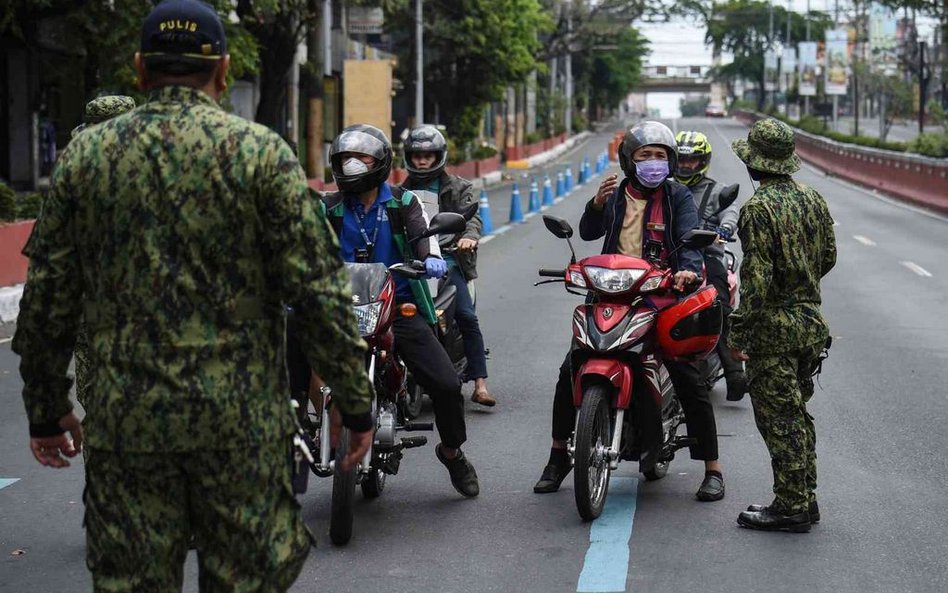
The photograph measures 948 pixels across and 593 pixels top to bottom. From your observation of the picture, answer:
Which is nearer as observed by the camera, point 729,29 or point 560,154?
point 560,154

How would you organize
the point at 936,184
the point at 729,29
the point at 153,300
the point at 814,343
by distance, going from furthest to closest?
the point at 729,29 → the point at 936,184 → the point at 814,343 → the point at 153,300

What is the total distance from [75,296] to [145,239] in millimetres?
265

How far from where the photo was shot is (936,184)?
1359 inches

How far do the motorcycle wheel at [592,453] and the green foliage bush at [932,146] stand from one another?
111ft

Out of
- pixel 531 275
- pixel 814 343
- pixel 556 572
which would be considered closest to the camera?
pixel 556 572

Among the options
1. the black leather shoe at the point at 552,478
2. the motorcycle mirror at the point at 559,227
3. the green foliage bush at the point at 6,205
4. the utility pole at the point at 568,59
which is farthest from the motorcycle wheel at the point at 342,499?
the utility pole at the point at 568,59

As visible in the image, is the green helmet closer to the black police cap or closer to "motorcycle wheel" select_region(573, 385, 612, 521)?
"motorcycle wheel" select_region(573, 385, 612, 521)

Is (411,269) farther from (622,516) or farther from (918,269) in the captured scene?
(918,269)

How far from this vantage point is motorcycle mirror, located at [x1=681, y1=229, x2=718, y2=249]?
6.66 meters

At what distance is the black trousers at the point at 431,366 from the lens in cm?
674

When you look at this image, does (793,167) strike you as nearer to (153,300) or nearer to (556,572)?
(556,572)

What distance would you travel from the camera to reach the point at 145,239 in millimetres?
3559

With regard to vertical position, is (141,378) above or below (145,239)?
below

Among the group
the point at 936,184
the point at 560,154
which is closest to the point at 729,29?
the point at 560,154
